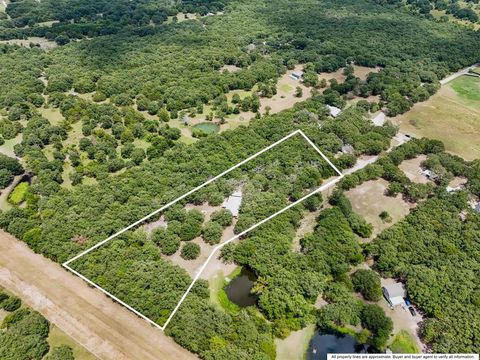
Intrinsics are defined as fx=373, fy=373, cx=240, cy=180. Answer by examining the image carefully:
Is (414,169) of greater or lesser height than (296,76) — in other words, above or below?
below

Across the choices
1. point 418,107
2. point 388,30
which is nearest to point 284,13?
point 388,30

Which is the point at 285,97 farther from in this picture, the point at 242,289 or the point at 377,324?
the point at 377,324

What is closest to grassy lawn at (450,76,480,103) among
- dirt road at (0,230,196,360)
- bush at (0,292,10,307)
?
dirt road at (0,230,196,360)

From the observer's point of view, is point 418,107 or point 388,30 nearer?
point 418,107

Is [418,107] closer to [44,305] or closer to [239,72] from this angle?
[239,72]

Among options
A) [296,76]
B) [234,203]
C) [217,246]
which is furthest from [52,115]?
[296,76]

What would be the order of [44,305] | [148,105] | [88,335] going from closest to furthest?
[88,335], [44,305], [148,105]
